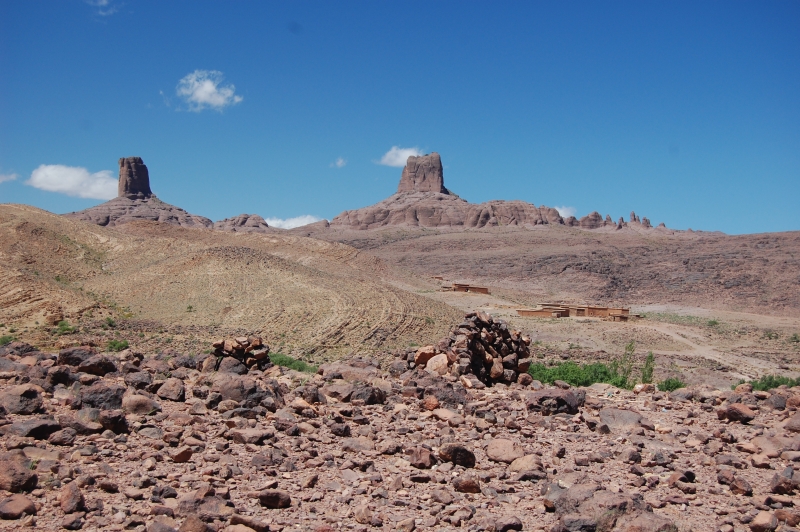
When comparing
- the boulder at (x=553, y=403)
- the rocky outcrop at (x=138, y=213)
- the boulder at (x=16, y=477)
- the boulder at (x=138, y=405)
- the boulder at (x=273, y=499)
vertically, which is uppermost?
the rocky outcrop at (x=138, y=213)

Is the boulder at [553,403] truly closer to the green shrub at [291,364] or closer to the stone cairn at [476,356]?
the stone cairn at [476,356]

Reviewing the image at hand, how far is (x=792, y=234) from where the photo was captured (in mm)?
71625

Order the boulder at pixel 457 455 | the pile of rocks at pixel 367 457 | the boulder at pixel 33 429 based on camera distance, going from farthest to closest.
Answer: the boulder at pixel 457 455 < the boulder at pixel 33 429 < the pile of rocks at pixel 367 457

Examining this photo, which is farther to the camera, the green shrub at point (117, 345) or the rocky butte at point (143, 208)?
the rocky butte at point (143, 208)

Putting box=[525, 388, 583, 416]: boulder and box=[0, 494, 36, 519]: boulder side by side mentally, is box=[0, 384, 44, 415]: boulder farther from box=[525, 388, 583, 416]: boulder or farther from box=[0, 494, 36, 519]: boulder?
box=[525, 388, 583, 416]: boulder

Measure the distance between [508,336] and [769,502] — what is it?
9261 mm

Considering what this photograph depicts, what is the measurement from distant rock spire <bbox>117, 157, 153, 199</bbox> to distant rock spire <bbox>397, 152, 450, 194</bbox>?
54.6m

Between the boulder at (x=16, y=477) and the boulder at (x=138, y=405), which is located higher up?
the boulder at (x=138, y=405)

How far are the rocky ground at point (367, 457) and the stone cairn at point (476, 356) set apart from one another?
5.96ft

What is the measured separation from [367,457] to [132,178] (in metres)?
134

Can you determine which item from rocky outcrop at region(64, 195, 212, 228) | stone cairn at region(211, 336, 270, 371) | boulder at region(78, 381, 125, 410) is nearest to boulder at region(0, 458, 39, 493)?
boulder at region(78, 381, 125, 410)

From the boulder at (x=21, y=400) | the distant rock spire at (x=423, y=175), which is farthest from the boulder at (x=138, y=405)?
the distant rock spire at (x=423, y=175)

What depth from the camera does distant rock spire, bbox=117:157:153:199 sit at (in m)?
129

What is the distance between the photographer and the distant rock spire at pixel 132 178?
12875cm
